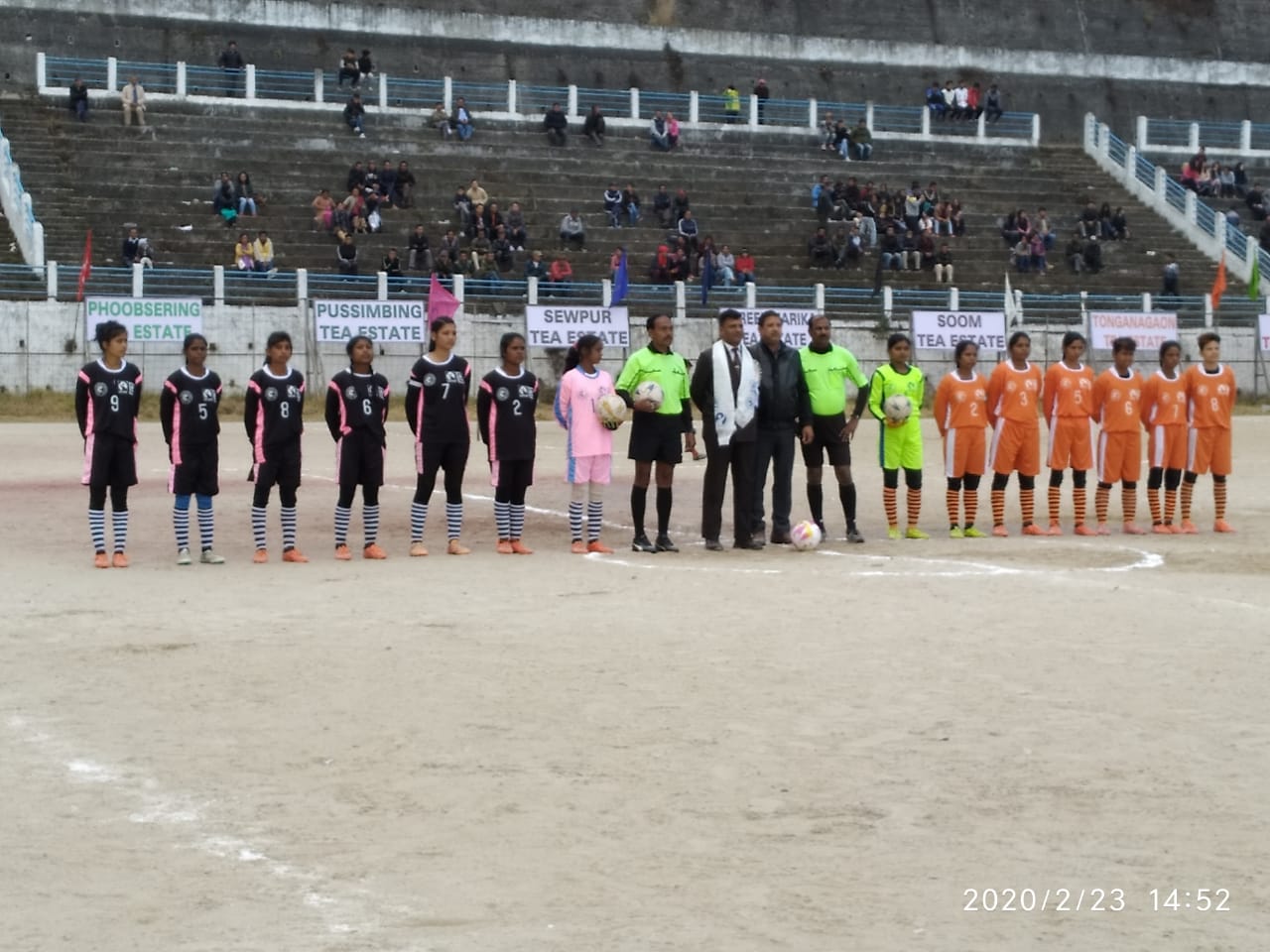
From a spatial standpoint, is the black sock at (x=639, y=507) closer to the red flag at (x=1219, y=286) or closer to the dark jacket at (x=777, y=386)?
the dark jacket at (x=777, y=386)

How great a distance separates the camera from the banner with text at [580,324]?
→ 121 feet

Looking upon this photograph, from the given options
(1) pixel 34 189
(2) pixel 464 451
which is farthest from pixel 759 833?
(1) pixel 34 189

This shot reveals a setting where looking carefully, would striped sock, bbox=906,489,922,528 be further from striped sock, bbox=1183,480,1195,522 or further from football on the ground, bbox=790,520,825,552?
striped sock, bbox=1183,480,1195,522

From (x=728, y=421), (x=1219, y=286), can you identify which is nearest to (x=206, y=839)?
(x=728, y=421)

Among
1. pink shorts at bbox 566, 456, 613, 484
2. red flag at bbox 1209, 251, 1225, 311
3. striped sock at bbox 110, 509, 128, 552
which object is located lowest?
striped sock at bbox 110, 509, 128, 552

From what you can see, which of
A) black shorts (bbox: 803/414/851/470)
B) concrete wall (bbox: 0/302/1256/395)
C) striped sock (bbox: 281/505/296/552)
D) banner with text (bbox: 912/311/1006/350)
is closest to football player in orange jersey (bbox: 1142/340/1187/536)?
black shorts (bbox: 803/414/851/470)

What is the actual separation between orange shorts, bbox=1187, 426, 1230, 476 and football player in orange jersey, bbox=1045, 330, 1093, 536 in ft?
3.16

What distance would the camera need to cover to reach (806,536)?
15.8 metres

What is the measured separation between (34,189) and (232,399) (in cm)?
796

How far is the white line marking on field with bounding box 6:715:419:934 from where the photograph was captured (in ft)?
19.9

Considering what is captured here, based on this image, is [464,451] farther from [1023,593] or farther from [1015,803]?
[1015,803]

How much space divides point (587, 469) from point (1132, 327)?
87.9ft

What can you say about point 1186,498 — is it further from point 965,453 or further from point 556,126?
point 556,126

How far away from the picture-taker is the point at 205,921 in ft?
19.5
